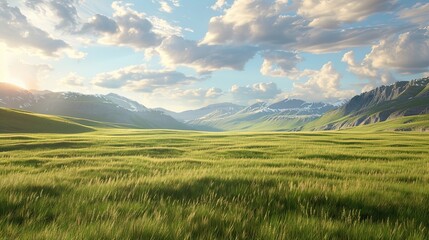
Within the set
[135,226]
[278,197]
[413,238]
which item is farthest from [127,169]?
[413,238]

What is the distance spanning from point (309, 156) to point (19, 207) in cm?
2401

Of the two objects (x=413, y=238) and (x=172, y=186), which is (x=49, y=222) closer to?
(x=172, y=186)

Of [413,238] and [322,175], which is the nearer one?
[413,238]

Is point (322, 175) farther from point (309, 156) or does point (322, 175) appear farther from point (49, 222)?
point (309, 156)

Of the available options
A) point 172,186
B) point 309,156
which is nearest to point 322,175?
point 172,186

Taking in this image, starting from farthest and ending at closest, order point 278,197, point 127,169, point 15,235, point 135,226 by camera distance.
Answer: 1. point 127,169
2. point 278,197
3. point 135,226
4. point 15,235

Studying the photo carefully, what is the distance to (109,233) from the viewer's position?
395 centimetres

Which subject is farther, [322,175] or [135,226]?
[322,175]

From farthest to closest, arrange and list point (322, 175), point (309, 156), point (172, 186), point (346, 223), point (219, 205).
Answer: point (309, 156)
point (322, 175)
point (172, 186)
point (219, 205)
point (346, 223)

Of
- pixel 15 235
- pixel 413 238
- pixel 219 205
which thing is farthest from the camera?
pixel 219 205

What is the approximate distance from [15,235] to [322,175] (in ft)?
34.8

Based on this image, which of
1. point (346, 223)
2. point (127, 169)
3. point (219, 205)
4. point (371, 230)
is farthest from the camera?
point (127, 169)

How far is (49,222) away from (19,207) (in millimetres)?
1078

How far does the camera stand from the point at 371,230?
4.90 m
